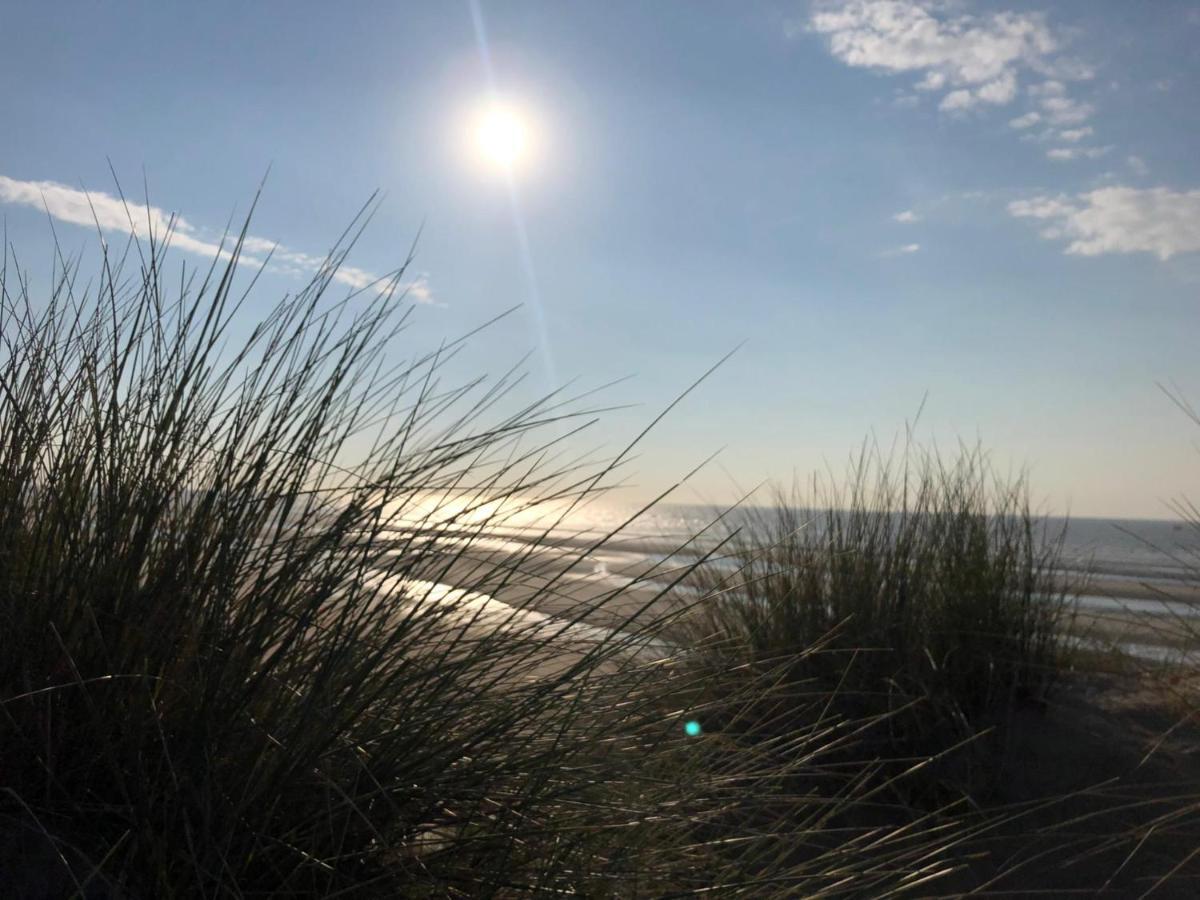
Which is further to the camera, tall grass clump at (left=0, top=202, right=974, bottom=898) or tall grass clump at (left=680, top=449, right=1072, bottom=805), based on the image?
tall grass clump at (left=680, top=449, right=1072, bottom=805)

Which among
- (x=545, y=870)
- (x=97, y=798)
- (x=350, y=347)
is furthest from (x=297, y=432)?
(x=545, y=870)

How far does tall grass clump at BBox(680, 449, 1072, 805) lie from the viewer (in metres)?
3.49

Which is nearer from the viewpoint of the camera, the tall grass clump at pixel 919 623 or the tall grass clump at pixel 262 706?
the tall grass clump at pixel 262 706

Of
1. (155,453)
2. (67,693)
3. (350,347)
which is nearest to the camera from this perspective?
(67,693)

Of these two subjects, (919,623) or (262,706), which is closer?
(262,706)

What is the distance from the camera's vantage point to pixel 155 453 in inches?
70.2

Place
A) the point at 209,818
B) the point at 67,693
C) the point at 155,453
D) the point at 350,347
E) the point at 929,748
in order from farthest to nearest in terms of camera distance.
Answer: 1. the point at 929,748
2. the point at 350,347
3. the point at 155,453
4. the point at 67,693
5. the point at 209,818

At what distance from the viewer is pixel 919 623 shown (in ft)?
12.3

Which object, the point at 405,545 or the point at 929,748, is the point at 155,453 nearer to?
the point at 405,545

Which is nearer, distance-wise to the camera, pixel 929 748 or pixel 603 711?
pixel 603 711

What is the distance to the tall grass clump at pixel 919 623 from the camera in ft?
11.5

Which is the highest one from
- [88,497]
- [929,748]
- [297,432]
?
[297,432]

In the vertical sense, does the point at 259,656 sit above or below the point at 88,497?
below

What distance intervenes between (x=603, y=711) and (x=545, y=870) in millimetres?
345
